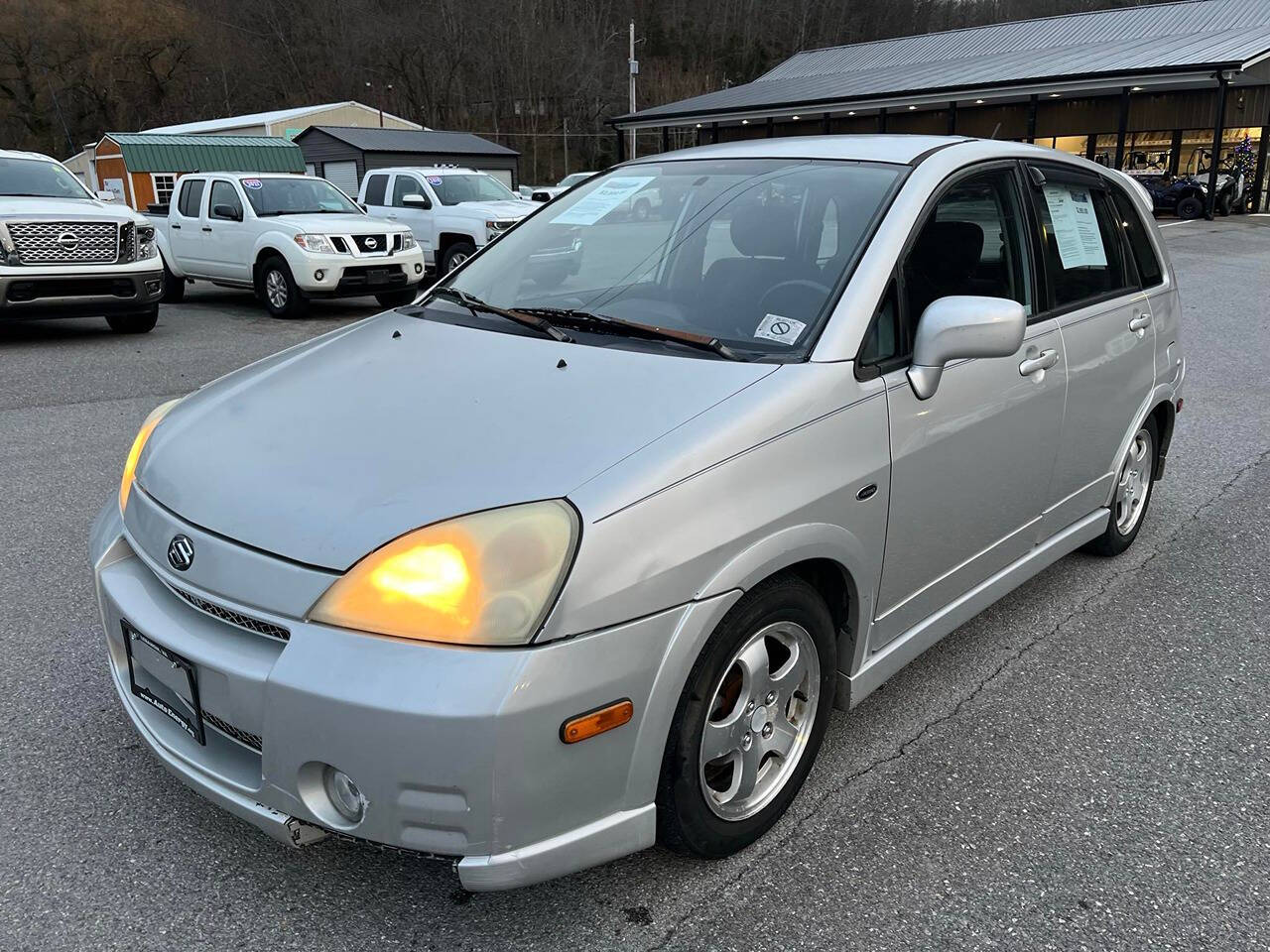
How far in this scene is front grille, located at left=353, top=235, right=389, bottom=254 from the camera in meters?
11.9

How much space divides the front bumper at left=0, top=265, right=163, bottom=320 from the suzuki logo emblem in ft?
28.7

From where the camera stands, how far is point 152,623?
2.19 meters

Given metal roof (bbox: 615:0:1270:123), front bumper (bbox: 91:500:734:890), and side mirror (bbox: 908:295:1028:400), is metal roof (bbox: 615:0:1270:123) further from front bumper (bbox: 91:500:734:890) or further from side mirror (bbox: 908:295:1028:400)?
front bumper (bbox: 91:500:734:890)

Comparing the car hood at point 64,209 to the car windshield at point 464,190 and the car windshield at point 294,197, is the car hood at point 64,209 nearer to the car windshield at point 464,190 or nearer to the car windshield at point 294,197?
the car windshield at point 294,197

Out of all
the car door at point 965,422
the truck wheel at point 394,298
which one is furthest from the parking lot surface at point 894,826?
the truck wheel at point 394,298

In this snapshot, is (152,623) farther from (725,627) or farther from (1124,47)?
(1124,47)

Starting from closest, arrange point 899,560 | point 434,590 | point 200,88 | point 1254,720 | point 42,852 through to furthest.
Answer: point 434,590, point 42,852, point 899,560, point 1254,720, point 200,88

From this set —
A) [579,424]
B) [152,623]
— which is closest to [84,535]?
[152,623]

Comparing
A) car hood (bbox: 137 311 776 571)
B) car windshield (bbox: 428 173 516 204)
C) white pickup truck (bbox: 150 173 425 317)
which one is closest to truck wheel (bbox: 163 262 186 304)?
white pickup truck (bbox: 150 173 425 317)

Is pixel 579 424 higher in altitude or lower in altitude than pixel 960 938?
higher

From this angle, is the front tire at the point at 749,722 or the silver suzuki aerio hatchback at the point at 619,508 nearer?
the silver suzuki aerio hatchback at the point at 619,508

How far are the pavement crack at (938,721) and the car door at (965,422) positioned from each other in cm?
38

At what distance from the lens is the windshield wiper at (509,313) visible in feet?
9.10

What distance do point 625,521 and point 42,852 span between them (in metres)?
1.71
